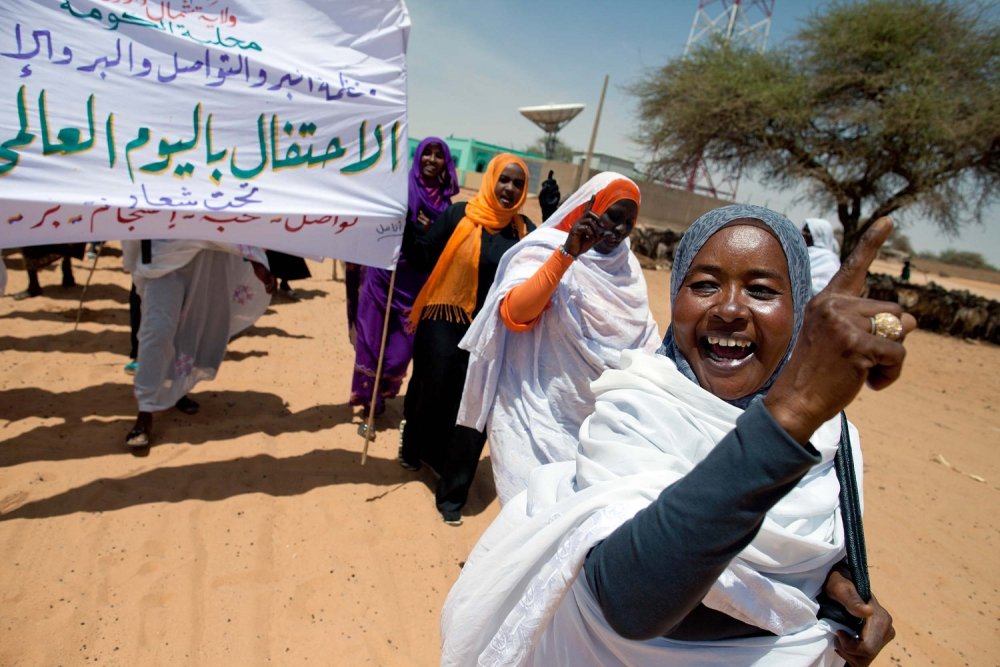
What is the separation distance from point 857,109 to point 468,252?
1523 cm

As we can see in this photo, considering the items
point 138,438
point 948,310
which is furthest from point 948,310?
point 138,438

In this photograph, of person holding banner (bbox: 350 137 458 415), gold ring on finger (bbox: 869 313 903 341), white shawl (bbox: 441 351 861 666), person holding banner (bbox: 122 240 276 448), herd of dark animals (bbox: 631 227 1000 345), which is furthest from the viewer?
herd of dark animals (bbox: 631 227 1000 345)

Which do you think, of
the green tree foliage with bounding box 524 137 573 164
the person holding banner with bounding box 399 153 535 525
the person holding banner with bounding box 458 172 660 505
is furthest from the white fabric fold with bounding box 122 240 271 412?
the green tree foliage with bounding box 524 137 573 164

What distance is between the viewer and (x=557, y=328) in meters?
2.42

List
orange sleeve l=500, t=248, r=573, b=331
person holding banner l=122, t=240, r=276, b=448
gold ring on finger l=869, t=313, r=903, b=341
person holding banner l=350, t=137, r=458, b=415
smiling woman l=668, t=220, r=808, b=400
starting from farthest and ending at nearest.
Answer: person holding banner l=350, t=137, r=458, b=415, person holding banner l=122, t=240, r=276, b=448, orange sleeve l=500, t=248, r=573, b=331, smiling woman l=668, t=220, r=808, b=400, gold ring on finger l=869, t=313, r=903, b=341

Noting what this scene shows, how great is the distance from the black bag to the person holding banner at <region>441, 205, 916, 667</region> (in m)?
0.01

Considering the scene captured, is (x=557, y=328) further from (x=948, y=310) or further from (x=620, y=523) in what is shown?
(x=948, y=310)

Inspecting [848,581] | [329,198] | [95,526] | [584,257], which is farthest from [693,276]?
[95,526]

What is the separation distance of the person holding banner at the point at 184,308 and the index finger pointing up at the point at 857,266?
358 cm

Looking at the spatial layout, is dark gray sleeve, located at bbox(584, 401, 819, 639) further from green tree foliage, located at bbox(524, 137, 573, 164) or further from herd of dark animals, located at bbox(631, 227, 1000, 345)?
green tree foliage, located at bbox(524, 137, 573, 164)

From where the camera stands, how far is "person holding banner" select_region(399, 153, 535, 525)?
326 centimetres

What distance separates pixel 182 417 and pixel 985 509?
6.21 meters

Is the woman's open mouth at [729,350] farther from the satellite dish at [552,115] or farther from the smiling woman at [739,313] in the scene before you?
the satellite dish at [552,115]

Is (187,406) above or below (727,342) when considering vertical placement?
below
